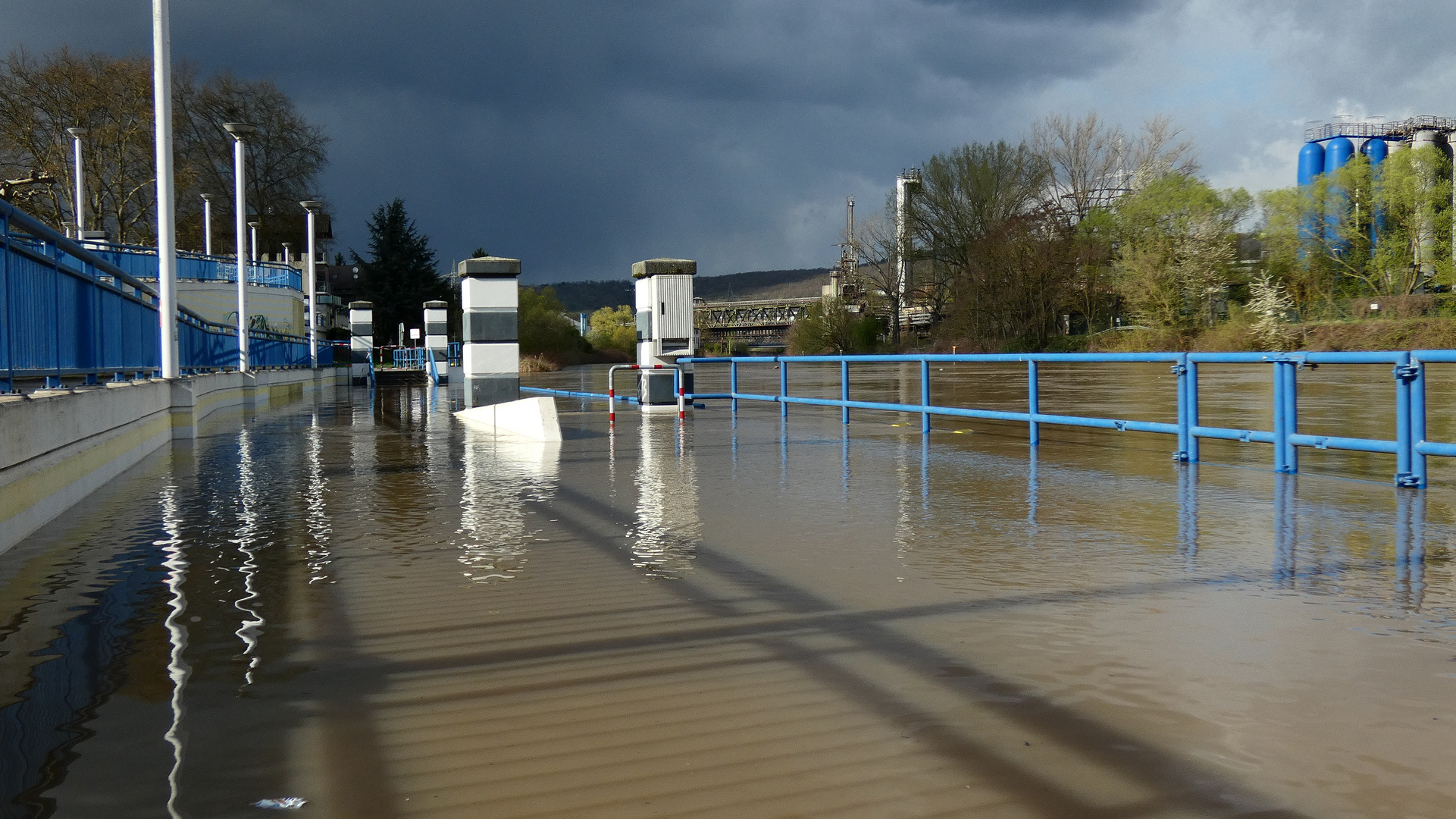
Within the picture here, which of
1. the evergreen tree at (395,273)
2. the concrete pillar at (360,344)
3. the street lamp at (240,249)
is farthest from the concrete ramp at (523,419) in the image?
the evergreen tree at (395,273)

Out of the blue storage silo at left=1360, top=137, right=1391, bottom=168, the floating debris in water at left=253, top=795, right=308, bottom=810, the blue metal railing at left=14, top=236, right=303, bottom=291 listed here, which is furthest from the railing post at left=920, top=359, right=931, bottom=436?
the blue storage silo at left=1360, top=137, right=1391, bottom=168

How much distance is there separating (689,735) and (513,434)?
1187cm

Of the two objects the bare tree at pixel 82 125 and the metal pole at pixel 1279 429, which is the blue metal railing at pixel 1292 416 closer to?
the metal pole at pixel 1279 429

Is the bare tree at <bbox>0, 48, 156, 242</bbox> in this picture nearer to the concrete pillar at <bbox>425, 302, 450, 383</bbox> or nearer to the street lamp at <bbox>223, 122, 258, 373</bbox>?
the concrete pillar at <bbox>425, 302, 450, 383</bbox>

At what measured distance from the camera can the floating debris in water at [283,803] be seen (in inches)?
108

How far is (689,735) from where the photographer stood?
3262 millimetres

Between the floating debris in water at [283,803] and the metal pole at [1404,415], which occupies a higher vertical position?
the metal pole at [1404,415]

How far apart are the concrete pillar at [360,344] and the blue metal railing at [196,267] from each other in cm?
504

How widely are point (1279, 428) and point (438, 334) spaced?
39645 millimetres

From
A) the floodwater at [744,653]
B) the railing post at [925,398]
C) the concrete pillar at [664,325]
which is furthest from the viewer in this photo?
the concrete pillar at [664,325]

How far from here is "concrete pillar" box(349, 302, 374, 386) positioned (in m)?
44.4

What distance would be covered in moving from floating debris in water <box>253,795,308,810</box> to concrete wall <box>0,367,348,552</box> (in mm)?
4372

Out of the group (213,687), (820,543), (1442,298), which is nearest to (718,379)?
(1442,298)

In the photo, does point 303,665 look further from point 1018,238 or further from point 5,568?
point 1018,238
